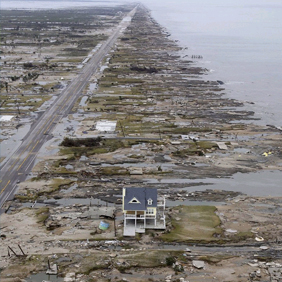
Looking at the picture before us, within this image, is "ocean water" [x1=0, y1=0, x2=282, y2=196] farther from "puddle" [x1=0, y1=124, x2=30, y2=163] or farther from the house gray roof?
"puddle" [x1=0, y1=124, x2=30, y2=163]

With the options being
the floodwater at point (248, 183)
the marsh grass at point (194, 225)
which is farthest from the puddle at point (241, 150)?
the marsh grass at point (194, 225)

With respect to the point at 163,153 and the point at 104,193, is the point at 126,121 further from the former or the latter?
the point at 104,193

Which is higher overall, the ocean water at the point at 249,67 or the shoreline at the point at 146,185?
the ocean water at the point at 249,67

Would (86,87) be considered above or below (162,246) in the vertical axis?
above

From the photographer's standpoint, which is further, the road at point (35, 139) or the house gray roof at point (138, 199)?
the road at point (35, 139)

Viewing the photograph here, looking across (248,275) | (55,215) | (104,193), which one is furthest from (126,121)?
(248,275)

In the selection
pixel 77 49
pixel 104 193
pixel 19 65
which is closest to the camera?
pixel 104 193

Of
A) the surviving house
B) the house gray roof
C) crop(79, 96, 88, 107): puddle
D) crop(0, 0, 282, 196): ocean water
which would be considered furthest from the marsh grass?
crop(79, 96, 88, 107): puddle

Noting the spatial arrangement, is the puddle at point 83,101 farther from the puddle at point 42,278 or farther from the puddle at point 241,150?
the puddle at point 42,278
